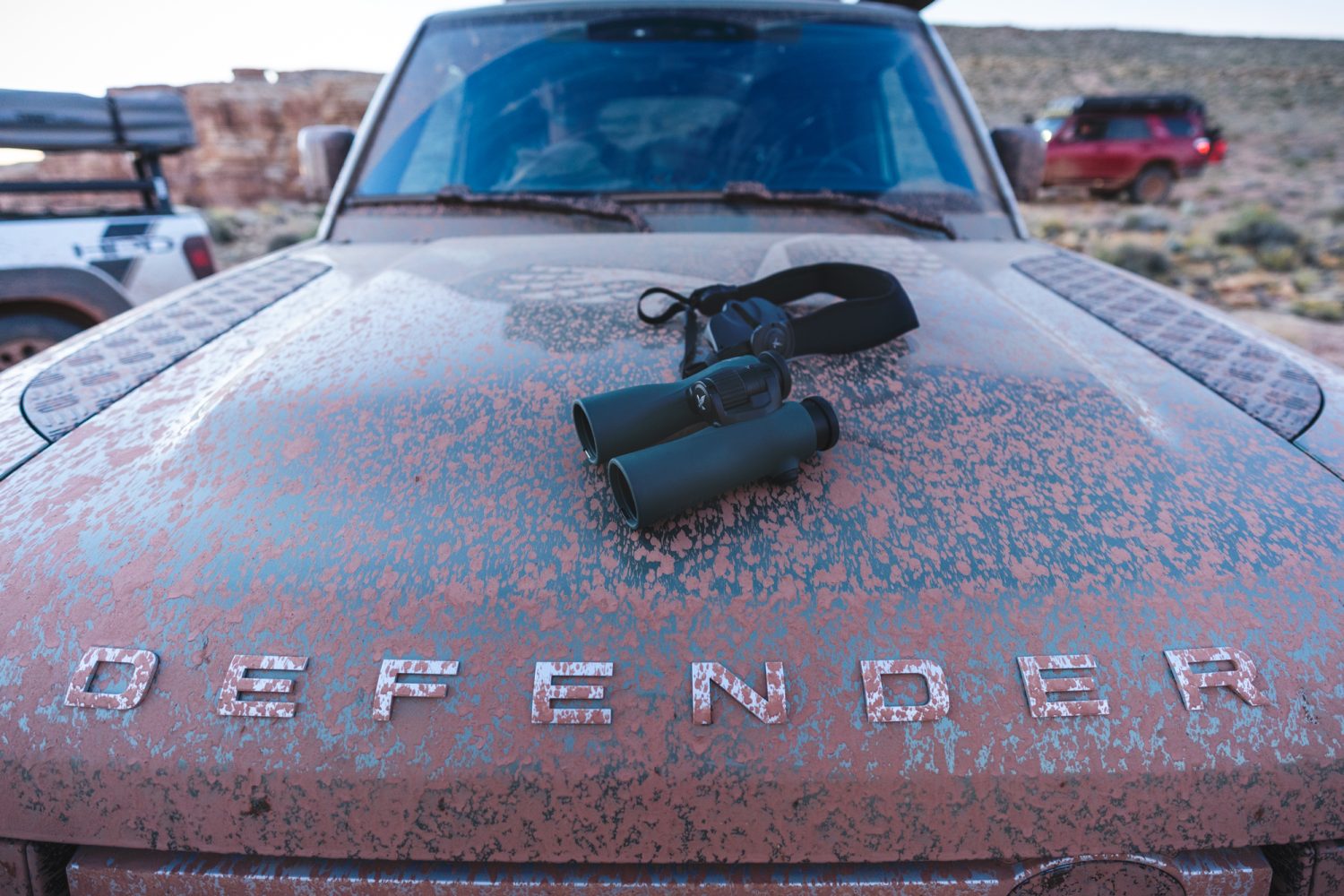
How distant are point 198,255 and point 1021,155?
3606mm

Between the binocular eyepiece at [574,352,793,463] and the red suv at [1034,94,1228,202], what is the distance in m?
18.4

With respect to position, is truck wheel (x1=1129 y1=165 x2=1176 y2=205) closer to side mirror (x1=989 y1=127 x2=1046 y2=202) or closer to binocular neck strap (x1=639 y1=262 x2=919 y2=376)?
side mirror (x1=989 y1=127 x2=1046 y2=202)

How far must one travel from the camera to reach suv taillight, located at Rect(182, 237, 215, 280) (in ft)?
12.3

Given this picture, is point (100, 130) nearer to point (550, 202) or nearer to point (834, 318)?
point (550, 202)

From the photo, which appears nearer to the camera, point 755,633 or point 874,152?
point 755,633

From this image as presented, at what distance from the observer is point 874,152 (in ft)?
7.48

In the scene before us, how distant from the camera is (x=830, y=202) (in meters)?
2.02

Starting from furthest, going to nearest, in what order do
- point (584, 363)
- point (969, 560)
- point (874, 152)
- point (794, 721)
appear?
point (874, 152) < point (584, 363) < point (969, 560) < point (794, 721)

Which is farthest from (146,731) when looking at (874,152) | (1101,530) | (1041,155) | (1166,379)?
(1041,155)

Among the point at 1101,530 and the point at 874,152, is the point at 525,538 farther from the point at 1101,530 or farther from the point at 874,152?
the point at 874,152

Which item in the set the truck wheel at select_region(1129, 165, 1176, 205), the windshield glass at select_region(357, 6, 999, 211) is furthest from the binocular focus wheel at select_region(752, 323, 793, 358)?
the truck wheel at select_region(1129, 165, 1176, 205)

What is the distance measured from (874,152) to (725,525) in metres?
1.74

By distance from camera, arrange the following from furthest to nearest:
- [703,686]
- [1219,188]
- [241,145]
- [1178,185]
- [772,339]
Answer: [241,145] < [1178,185] < [1219,188] < [772,339] < [703,686]

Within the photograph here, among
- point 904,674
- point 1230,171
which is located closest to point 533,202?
point 904,674
